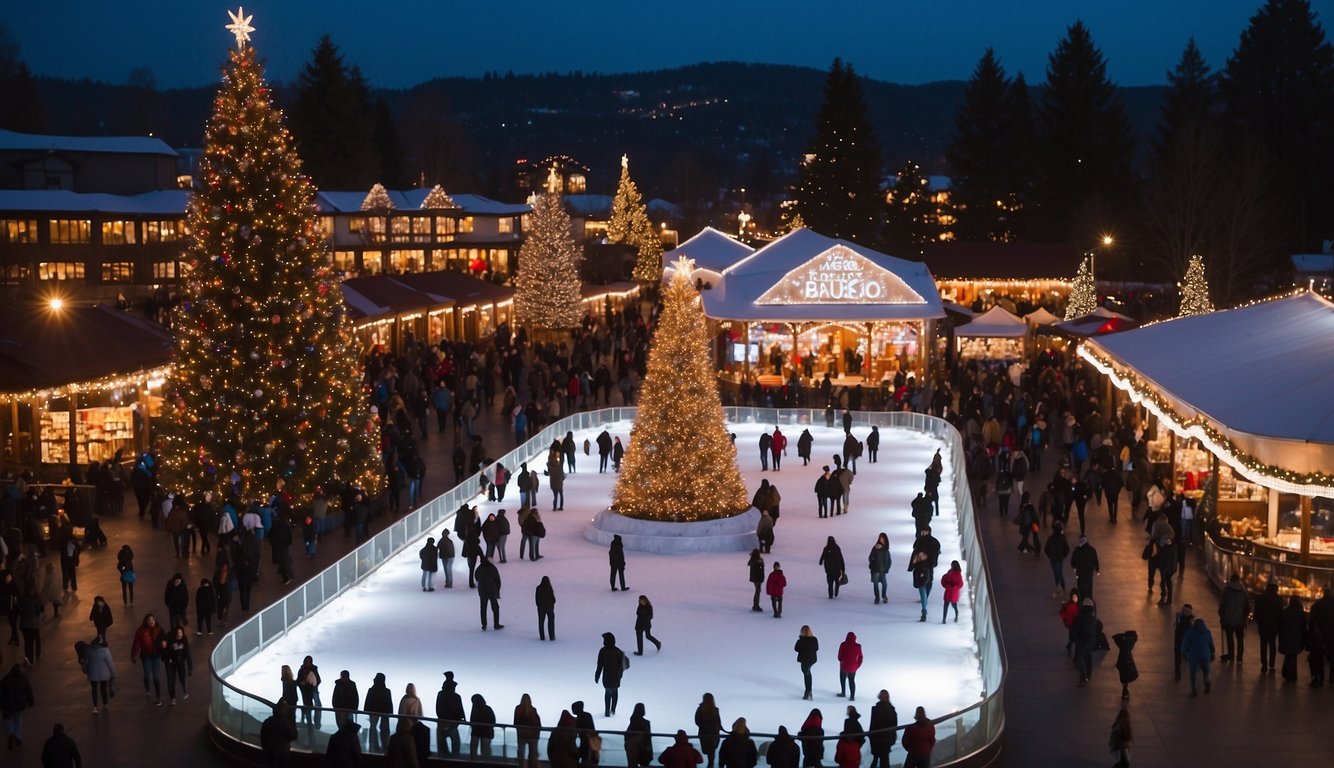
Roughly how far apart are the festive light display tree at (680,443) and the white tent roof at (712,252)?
25878 millimetres

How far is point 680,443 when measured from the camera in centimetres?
2011

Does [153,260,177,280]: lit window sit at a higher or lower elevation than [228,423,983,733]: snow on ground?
higher

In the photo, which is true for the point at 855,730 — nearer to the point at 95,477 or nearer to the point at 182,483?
the point at 182,483

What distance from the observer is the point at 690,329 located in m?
Answer: 20.6

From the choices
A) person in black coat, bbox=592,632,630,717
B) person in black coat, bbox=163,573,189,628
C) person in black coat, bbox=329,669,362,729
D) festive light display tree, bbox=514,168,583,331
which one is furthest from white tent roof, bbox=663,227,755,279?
person in black coat, bbox=329,669,362,729

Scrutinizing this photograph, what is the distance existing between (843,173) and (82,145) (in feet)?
102

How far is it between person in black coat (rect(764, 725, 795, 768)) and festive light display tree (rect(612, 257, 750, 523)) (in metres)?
9.27

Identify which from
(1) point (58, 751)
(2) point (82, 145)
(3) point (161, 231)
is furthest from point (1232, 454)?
(2) point (82, 145)

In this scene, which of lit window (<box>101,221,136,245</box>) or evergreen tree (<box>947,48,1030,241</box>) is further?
evergreen tree (<box>947,48,1030,241</box>)

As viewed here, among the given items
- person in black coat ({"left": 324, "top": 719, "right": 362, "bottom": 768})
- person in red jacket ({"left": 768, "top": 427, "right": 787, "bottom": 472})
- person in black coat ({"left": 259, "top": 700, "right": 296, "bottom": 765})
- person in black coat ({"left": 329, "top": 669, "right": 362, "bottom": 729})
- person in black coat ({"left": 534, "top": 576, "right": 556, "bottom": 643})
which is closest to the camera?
person in black coat ({"left": 324, "top": 719, "right": 362, "bottom": 768})

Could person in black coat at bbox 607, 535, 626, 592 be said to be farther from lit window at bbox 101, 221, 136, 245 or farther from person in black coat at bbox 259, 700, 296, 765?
lit window at bbox 101, 221, 136, 245

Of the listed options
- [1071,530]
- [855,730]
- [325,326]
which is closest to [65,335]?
[325,326]

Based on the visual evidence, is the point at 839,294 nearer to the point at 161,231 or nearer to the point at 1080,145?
the point at 161,231

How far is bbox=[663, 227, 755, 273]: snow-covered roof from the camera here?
Result: 47219 millimetres
